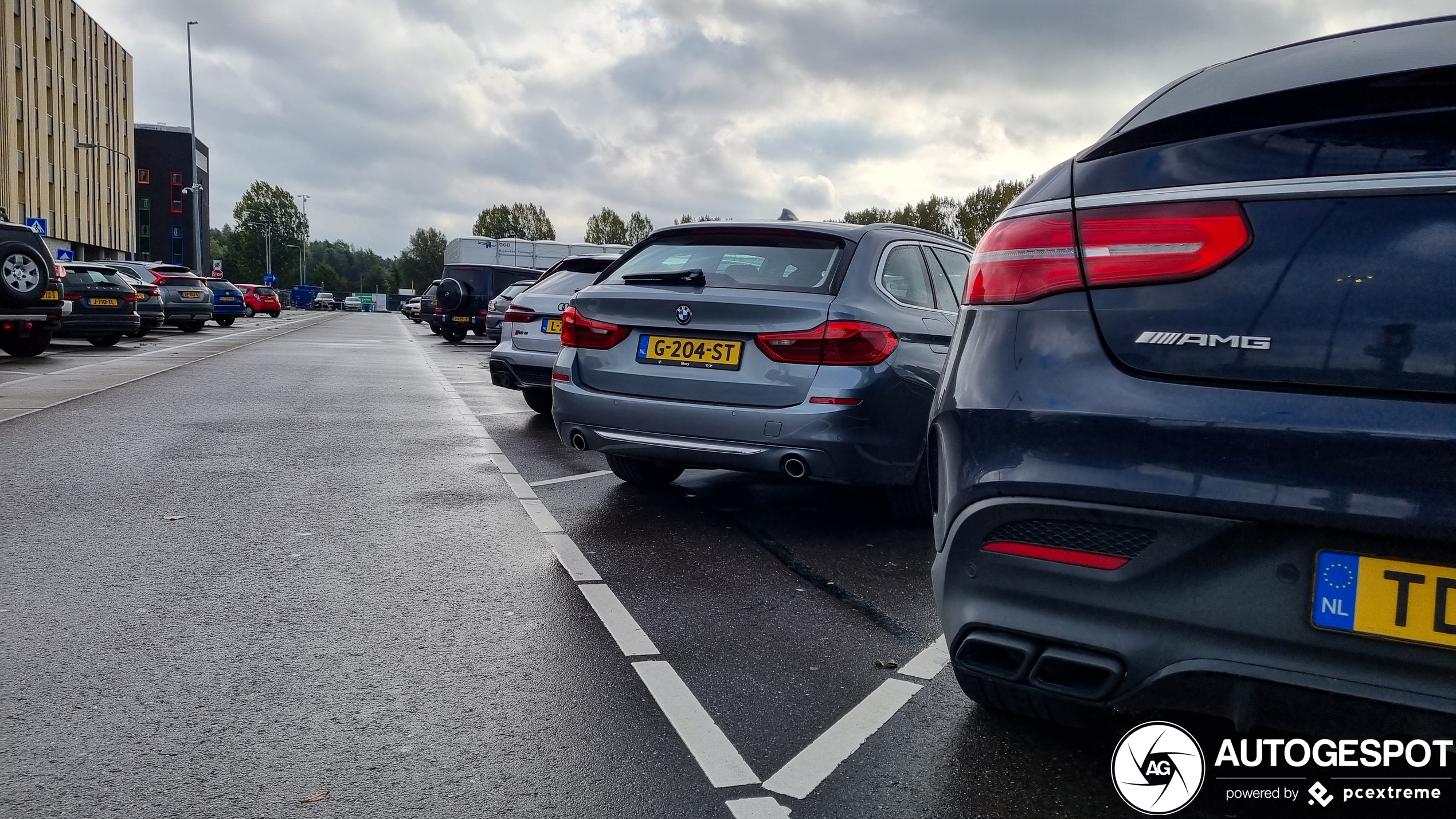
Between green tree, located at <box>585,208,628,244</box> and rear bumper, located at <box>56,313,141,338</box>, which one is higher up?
green tree, located at <box>585,208,628,244</box>

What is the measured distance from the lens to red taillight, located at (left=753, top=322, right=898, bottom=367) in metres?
5.08

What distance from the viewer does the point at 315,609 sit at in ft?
13.1

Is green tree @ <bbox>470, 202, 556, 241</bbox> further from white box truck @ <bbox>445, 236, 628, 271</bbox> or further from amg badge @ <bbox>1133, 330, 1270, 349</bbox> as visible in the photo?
amg badge @ <bbox>1133, 330, 1270, 349</bbox>

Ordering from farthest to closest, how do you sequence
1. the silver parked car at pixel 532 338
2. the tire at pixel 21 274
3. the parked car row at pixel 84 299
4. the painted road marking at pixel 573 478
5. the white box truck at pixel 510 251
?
the white box truck at pixel 510 251, the parked car row at pixel 84 299, the tire at pixel 21 274, the silver parked car at pixel 532 338, the painted road marking at pixel 573 478

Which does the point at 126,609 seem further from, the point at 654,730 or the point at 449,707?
the point at 654,730

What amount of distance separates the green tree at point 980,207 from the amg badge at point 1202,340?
7037cm

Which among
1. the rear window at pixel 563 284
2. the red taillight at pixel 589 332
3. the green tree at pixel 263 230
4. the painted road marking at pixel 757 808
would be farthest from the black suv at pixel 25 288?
the green tree at pixel 263 230

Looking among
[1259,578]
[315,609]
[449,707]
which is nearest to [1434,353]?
[1259,578]

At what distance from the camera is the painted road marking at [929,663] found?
3.49 metres

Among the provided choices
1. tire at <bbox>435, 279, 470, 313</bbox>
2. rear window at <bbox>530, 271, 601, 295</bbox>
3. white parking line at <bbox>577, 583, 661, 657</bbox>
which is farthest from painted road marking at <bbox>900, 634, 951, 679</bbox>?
tire at <bbox>435, 279, 470, 313</bbox>

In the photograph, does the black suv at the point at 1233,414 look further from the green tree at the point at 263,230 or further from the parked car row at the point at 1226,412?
the green tree at the point at 263,230

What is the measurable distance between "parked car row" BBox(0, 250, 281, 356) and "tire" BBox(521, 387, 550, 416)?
853 cm

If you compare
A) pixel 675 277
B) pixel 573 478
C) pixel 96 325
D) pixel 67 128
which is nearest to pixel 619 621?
pixel 675 277

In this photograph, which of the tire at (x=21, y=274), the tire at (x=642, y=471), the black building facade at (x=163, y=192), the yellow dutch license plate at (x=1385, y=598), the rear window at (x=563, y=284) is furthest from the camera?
the black building facade at (x=163, y=192)
